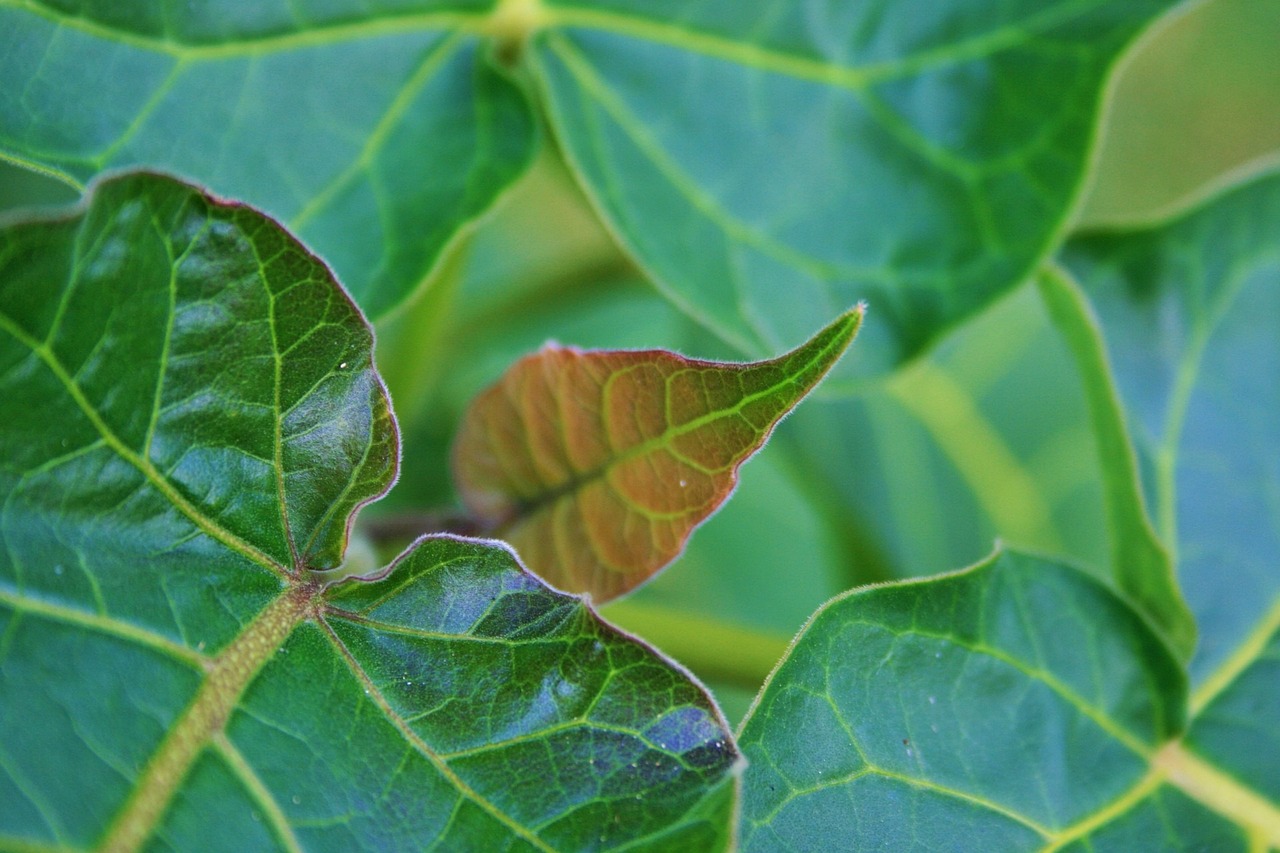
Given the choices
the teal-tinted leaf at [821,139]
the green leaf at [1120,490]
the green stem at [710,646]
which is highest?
the teal-tinted leaf at [821,139]

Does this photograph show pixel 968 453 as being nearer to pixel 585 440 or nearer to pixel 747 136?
pixel 747 136

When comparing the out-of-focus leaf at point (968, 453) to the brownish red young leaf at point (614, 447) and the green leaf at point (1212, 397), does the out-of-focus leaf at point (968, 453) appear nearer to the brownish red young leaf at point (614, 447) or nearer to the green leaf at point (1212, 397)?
the green leaf at point (1212, 397)

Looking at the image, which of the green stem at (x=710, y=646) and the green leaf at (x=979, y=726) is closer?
the green leaf at (x=979, y=726)

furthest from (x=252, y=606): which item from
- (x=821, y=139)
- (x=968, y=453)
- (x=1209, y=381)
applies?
(x=968, y=453)

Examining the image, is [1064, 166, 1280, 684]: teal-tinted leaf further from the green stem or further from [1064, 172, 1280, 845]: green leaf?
the green stem

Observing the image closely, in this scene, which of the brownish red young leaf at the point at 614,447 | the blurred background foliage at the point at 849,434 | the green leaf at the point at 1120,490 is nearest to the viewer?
the brownish red young leaf at the point at 614,447

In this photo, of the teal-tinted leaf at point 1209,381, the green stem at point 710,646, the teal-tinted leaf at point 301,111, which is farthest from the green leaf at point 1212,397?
the teal-tinted leaf at point 301,111

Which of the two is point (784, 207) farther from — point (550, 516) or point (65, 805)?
point (65, 805)

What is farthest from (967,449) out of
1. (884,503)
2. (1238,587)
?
(1238,587)

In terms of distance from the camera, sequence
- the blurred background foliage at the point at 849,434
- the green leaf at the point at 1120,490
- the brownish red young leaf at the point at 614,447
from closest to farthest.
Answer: the brownish red young leaf at the point at 614,447 < the green leaf at the point at 1120,490 < the blurred background foliage at the point at 849,434

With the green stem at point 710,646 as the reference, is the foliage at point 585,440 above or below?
above
